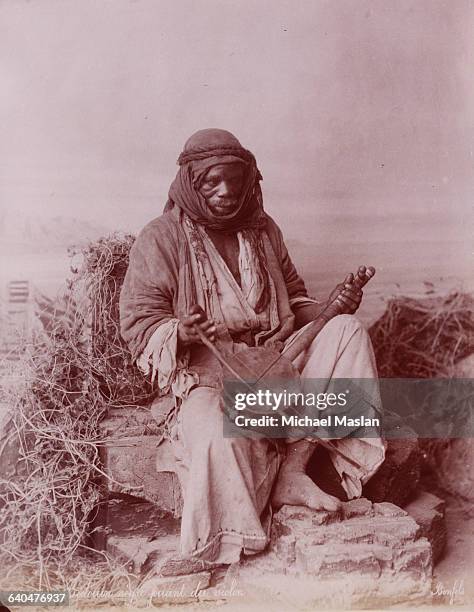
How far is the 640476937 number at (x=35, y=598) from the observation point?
10.4 feet

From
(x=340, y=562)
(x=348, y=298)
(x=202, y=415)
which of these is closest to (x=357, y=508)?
(x=340, y=562)

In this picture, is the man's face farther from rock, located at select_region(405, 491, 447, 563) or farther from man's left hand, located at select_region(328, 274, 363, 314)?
rock, located at select_region(405, 491, 447, 563)

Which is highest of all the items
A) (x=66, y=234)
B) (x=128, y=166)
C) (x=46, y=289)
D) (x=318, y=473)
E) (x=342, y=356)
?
(x=128, y=166)

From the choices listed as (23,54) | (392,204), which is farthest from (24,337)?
(392,204)

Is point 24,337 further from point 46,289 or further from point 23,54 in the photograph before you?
point 23,54

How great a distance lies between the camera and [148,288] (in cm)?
326

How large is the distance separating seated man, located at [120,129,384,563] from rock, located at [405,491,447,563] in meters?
0.32

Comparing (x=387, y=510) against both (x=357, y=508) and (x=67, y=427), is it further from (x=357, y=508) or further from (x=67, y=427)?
(x=67, y=427)

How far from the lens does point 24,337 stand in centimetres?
358

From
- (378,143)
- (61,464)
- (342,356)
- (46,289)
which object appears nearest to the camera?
(342,356)

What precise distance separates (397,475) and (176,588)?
1.00 metres

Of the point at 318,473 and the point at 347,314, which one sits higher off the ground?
the point at 347,314

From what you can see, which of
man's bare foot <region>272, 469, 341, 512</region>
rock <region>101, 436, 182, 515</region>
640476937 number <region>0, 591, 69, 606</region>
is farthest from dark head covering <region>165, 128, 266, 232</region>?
640476937 number <region>0, 591, 69, 606</region>

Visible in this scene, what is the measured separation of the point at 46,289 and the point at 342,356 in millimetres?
1372
